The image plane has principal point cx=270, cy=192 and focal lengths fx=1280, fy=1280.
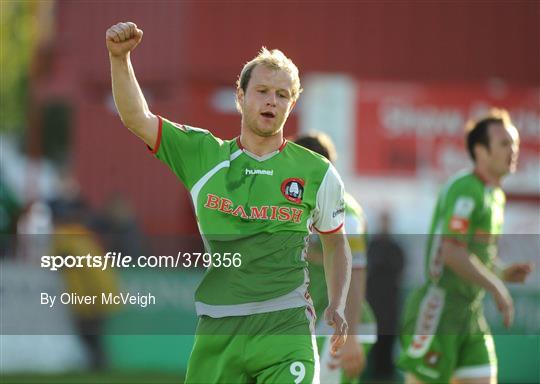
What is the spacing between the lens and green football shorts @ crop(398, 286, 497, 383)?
937 centimetres

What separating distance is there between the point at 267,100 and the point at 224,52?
1606cm

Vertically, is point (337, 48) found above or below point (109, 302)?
above

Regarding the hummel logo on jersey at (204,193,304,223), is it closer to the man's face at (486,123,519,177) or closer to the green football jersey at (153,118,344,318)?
the green football jersey at (153,118,344,318)

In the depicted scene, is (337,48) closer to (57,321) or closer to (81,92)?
(81,92)

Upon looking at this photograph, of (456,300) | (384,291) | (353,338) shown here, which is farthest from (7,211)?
(353,338)

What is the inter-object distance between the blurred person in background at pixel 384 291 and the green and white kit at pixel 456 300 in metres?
5.32

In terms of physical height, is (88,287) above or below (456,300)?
below

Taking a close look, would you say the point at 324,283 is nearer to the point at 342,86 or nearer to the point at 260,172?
the point at 260,172

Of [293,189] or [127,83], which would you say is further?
[293,189]

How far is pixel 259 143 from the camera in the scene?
6805 millimetres

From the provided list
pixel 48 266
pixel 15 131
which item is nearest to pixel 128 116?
pixel 48 266

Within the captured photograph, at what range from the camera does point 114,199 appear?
725 inches

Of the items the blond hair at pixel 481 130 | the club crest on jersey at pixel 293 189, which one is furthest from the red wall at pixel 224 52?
the club crest on jersey at pixel 293 189

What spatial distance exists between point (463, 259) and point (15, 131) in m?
38.7
